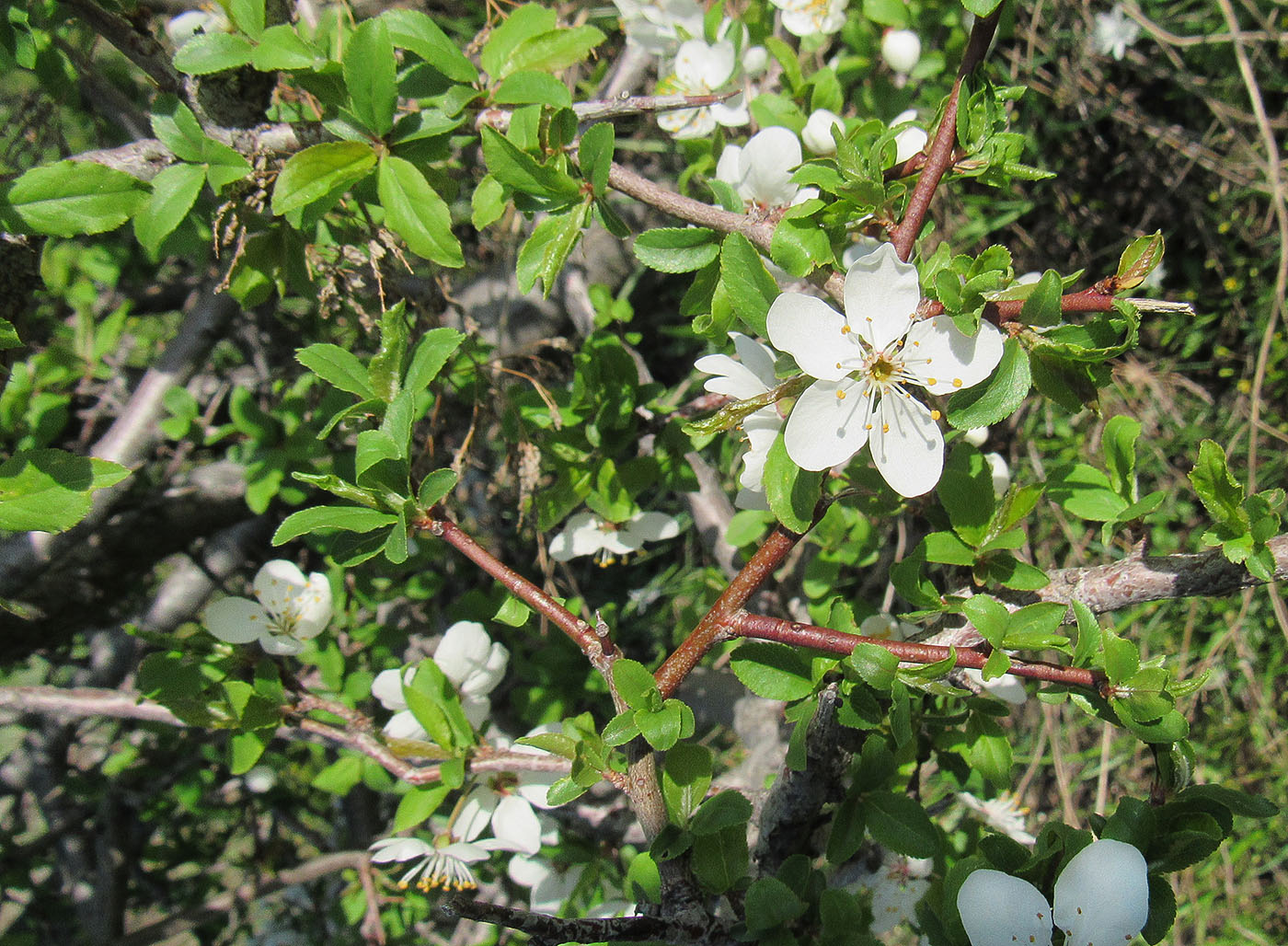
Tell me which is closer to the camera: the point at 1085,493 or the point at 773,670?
the point at 773,670

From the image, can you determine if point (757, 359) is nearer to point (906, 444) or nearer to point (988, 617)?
point (906, 444)

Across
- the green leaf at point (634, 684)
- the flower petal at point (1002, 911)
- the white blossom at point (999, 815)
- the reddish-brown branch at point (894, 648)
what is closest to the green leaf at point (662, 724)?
the green leaf at point (634, 684)

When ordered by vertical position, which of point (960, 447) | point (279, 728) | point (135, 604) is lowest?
point (135, 604)

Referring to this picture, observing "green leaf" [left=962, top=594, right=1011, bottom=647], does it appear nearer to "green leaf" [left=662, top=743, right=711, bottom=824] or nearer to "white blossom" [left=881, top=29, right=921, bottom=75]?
"green leaf" [left=662, top=743, right=711, bottom=824]

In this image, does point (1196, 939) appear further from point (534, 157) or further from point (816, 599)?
point (534, 157)

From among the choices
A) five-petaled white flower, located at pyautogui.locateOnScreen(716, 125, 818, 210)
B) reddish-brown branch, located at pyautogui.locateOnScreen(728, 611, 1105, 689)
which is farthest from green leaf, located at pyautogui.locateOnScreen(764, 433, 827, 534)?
five-petaled white flower, located at pyautogui.locateOnScreen(716, 125, 818, 210)

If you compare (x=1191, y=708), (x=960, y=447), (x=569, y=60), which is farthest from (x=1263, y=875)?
(x=569, y=60)

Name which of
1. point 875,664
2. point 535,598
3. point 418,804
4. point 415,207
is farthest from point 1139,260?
point 418,804
